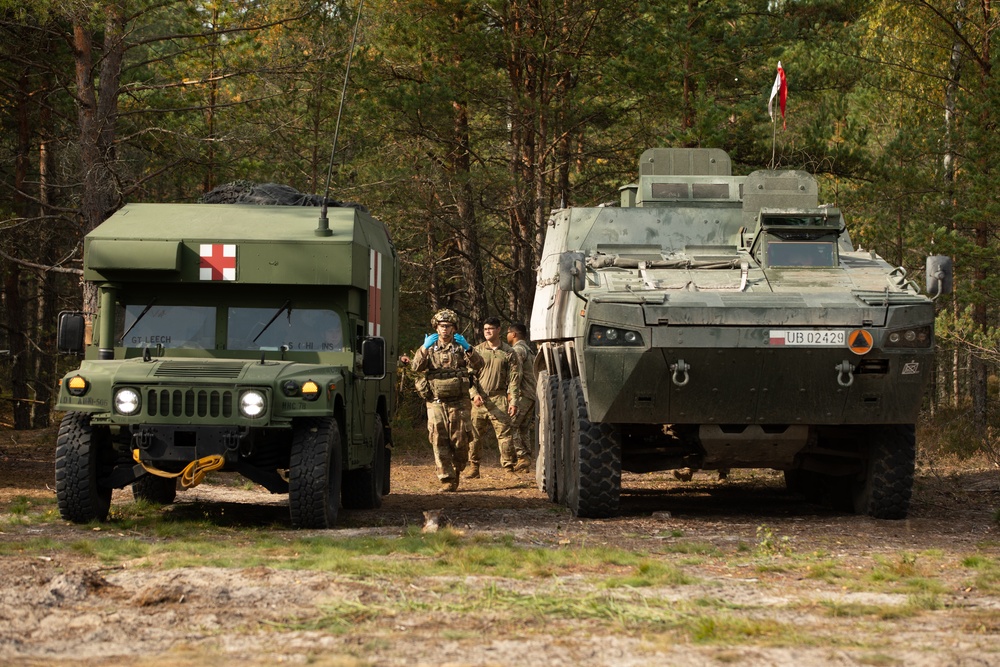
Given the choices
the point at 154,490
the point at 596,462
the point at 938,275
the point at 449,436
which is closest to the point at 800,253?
the point at 938,275

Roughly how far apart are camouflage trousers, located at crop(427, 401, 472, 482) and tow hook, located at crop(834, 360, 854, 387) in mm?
5265

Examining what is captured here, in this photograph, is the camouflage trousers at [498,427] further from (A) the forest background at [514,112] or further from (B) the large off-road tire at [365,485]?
(A) the forest background at [514,112]

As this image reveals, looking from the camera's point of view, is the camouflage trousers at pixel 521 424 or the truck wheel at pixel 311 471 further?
the camouflage trousers at pixel 521 424

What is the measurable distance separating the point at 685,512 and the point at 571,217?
2.74m

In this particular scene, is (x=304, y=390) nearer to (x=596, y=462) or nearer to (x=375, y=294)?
(x=375, y=294)

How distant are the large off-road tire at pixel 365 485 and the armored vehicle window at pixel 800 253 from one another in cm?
363

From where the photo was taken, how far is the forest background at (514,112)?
18297mm

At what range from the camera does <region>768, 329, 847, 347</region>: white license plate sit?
968 cm

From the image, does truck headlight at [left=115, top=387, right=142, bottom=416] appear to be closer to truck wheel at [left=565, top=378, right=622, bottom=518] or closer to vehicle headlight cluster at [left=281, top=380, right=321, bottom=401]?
vehicle headlight cluster at [left=281, top=380, right=321, bottom=401]

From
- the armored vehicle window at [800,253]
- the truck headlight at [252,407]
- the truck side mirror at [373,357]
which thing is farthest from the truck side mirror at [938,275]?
the truck headlight at [252,407]

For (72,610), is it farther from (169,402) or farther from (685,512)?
(685,512)

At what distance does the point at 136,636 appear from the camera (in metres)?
5.69

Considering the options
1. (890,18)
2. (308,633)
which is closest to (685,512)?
(308,633)

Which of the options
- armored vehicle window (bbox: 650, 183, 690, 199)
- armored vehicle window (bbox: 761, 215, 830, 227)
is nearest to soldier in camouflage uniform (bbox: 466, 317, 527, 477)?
armored vehicle window (bbox: 650, 183, 690, 199)
